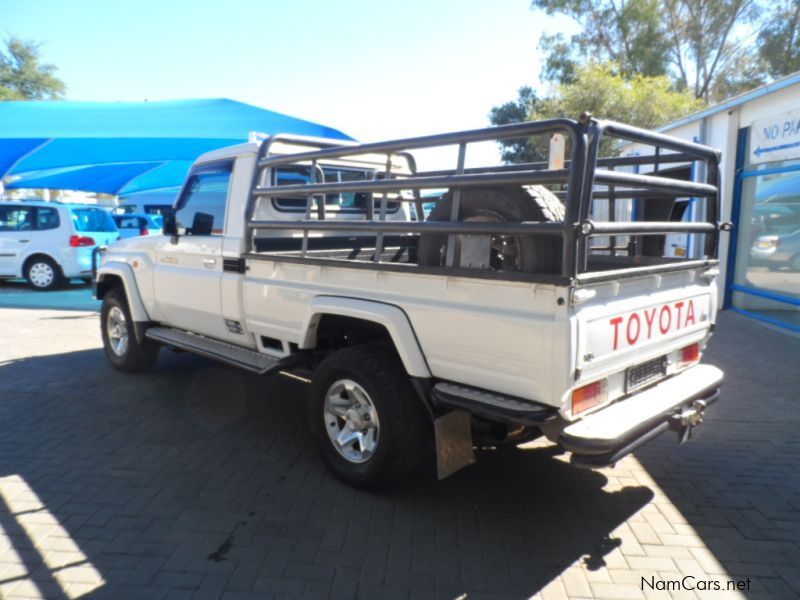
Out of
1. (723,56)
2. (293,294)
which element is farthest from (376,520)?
(723,56)

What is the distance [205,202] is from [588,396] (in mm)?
3498

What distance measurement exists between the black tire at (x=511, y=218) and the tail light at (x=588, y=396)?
1.89ft

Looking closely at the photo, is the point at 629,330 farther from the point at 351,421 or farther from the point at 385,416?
the point at 351,421

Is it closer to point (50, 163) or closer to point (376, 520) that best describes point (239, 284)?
point (376, 520)

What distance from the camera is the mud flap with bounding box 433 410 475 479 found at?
9.80 ft

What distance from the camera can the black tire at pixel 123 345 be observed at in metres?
5.57

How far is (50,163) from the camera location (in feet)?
30.2

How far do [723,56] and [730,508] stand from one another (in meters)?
29.7

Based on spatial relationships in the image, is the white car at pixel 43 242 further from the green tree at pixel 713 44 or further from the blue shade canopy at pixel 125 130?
the green tree at pixel 713 44

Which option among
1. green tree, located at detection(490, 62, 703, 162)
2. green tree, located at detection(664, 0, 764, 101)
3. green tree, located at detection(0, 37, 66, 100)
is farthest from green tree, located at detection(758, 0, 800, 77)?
green tree, located at detection(0, 37, 66, 100)

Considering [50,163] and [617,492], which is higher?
[50,163]

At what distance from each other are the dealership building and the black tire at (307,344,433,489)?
6.12m

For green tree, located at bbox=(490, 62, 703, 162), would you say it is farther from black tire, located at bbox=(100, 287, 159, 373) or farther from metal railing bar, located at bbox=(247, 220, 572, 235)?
metal railing bar, located at bbox=(247, 220, 572, 235)

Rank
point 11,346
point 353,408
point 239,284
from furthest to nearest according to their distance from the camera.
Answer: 1. point 11,346
2. point 239,284
3. point 353,408
